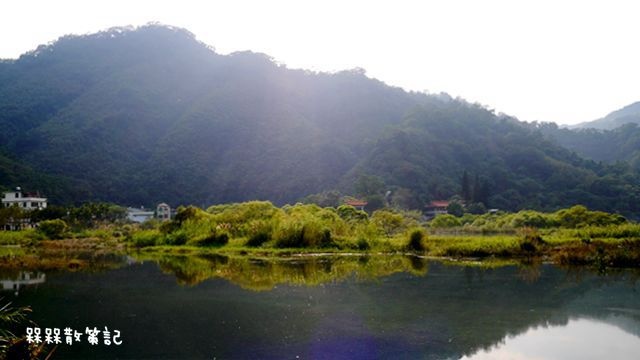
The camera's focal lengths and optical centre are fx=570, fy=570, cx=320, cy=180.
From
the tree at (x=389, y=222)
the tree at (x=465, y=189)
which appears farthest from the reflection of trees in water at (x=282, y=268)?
the tree at (x=465, y=189)

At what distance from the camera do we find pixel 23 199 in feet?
202

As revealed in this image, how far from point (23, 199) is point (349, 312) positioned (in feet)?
193

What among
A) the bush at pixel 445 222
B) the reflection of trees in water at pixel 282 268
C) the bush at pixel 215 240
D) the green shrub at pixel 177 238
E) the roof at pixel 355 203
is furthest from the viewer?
the roof at pixel 355 203

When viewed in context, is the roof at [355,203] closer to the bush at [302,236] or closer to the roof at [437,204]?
the roof at [437,204]

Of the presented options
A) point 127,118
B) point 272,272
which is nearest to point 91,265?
point 272,272

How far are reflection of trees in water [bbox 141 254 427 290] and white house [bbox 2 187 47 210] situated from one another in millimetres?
42080

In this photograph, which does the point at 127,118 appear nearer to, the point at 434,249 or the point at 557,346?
the point at 434,249

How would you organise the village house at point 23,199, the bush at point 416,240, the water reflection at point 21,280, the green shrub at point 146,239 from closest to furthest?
the water reflection at point 21,280
the bush at point 416,240
the green shrub at point 146,239
the village house at point 23,199

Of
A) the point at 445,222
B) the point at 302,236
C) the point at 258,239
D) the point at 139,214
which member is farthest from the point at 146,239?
the point at 139,214

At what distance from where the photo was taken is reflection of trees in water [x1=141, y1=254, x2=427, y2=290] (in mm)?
17656

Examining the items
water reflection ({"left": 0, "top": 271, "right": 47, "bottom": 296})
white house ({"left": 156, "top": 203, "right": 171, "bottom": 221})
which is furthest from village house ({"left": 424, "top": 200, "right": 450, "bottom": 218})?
water reflection ({"left": 0, "top": 271, "right": 47, "bottom": 296})

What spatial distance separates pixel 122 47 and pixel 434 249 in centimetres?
10634

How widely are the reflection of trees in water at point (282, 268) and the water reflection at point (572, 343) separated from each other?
7.49m

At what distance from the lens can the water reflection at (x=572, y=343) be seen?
30.1 ft
